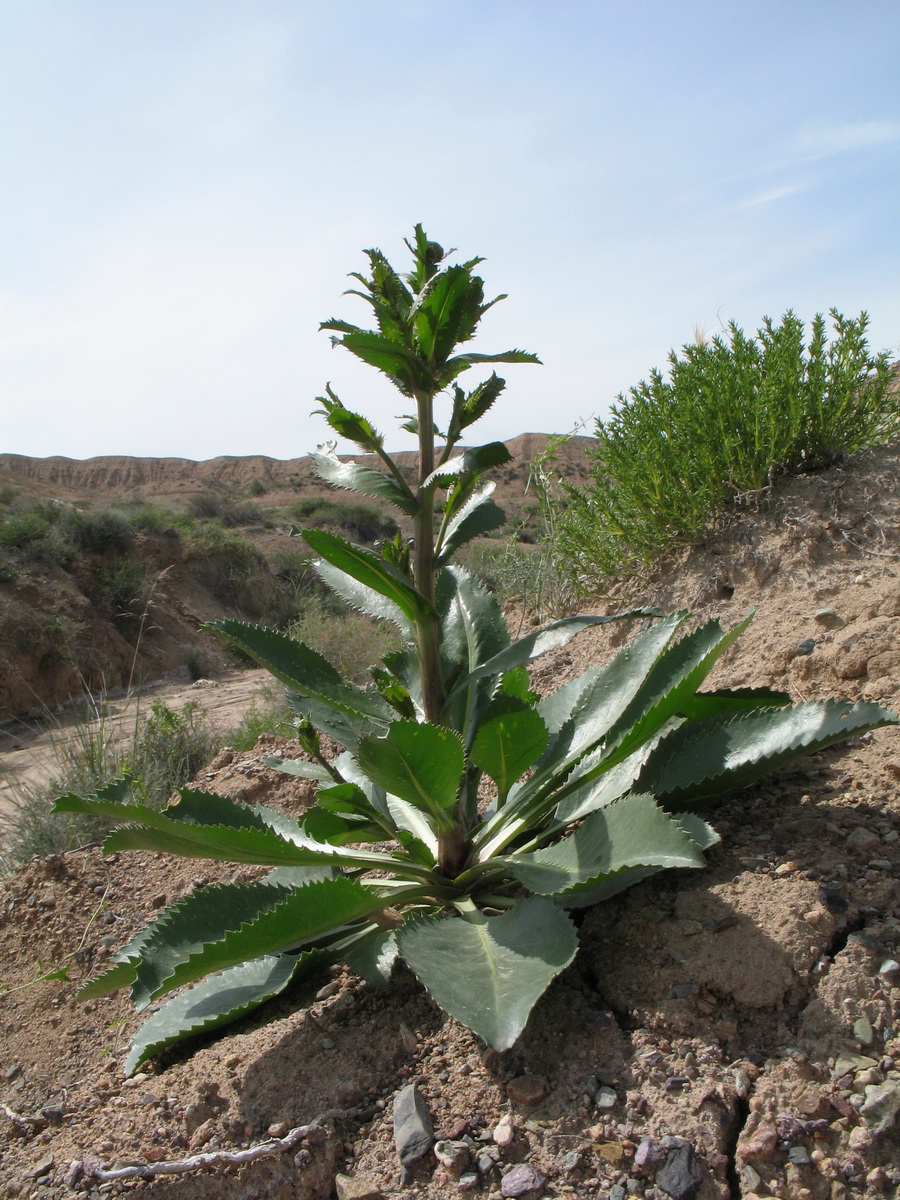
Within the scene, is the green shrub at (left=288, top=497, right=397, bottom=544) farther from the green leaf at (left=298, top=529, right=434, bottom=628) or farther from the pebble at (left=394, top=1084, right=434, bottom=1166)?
the pebble at (left=394, top=1084, right=434, bottom=1166)

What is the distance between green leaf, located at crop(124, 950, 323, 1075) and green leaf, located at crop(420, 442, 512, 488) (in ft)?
3.39

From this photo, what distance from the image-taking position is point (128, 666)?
1484 centimetres

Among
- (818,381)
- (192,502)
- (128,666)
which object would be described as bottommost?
(128,666)

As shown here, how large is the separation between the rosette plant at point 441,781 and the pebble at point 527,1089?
17 centimetres

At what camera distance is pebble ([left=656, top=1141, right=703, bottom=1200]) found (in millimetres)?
1220

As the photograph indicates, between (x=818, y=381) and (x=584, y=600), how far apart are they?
4.77ft

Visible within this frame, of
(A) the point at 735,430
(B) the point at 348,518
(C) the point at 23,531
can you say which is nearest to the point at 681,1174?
(A) the point at 735,430

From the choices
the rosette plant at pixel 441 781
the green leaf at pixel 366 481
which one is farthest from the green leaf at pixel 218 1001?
the green leaf at pixel 366 481

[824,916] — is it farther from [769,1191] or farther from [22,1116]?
[22,1116]

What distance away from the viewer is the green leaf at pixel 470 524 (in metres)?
1.92

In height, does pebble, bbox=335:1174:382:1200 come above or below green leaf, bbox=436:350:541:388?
below

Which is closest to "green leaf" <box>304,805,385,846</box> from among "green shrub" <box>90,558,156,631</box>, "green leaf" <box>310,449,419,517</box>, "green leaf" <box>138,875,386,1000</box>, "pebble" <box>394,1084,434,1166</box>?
"green leaf" <box>138,875,386,1000</box>

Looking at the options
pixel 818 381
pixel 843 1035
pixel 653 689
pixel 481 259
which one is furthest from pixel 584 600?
pixel 843 1035

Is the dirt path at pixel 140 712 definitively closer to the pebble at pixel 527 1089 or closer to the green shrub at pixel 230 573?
the green shrub at pixel 230 573
